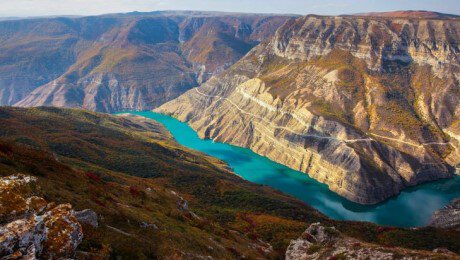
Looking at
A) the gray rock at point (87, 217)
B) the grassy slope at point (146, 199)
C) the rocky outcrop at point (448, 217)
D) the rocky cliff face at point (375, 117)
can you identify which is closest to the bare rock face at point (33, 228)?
the grassy slope at point (146, 199)

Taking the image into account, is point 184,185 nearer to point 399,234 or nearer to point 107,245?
point 399,234

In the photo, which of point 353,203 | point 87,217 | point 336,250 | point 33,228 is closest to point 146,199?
point 87,217

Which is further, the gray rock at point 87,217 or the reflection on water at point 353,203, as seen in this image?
the reflection on water at point 353,203

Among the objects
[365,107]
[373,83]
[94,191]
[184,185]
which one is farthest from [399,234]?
[373,83]

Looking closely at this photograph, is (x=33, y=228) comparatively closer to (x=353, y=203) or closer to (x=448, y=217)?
(x=448, y=217)

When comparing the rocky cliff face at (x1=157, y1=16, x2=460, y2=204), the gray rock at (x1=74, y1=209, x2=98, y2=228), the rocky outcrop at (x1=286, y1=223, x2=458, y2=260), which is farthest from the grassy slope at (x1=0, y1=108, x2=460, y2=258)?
the rocky cliff face at (x1=157, y1=16, x2=460, y2=204)

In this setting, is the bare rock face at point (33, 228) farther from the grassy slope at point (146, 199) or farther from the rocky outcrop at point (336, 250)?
the rocky outcrop at point (336, 250)
